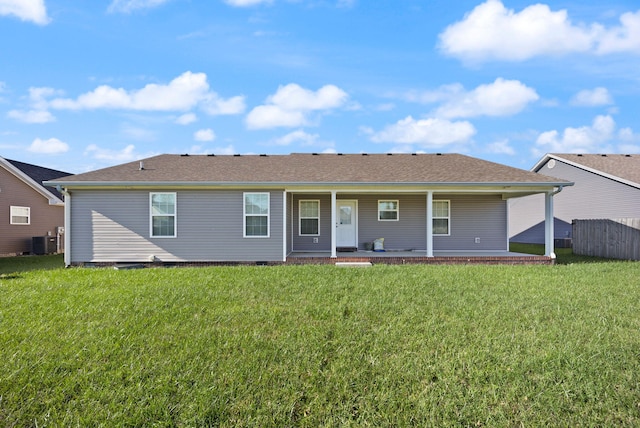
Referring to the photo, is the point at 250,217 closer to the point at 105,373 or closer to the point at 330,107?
the point at 330,107

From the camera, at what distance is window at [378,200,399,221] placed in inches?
578

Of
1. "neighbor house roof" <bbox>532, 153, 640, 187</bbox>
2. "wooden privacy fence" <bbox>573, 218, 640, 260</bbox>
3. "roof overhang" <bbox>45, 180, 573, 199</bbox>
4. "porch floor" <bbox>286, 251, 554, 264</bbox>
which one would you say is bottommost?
"porch floor" <bbox>286, 251, 554, 264</bbox>

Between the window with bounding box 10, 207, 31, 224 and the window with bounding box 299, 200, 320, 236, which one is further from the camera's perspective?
the window with bounding box 10, 207, 31, 224

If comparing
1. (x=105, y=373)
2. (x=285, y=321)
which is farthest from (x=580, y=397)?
(x=105, y=373)

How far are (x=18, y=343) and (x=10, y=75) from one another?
11.0 meters

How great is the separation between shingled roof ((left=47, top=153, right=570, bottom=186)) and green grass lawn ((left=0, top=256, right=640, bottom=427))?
5.38 meters

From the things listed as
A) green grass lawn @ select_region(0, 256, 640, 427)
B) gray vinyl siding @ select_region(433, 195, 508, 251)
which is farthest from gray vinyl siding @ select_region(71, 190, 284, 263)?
gray vinyl siding @ select_region(433, 195, 508, 251)

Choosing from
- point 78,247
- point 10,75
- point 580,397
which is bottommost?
point 580,397

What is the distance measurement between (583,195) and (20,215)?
27.3 meters

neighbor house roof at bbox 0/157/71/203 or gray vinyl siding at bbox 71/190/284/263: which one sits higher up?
neighbor house roof at bbox 0/157/71/203

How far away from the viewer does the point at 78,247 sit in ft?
40.0

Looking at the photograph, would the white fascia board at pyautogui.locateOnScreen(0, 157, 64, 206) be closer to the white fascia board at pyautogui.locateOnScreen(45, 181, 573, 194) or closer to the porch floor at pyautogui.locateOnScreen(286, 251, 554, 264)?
the white fascia board at pyautogui.locateOnScreen(45, 181, 573, 194)

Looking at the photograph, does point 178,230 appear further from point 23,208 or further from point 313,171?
point 23,208

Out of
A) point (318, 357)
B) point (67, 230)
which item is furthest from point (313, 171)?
point (318, 357)
